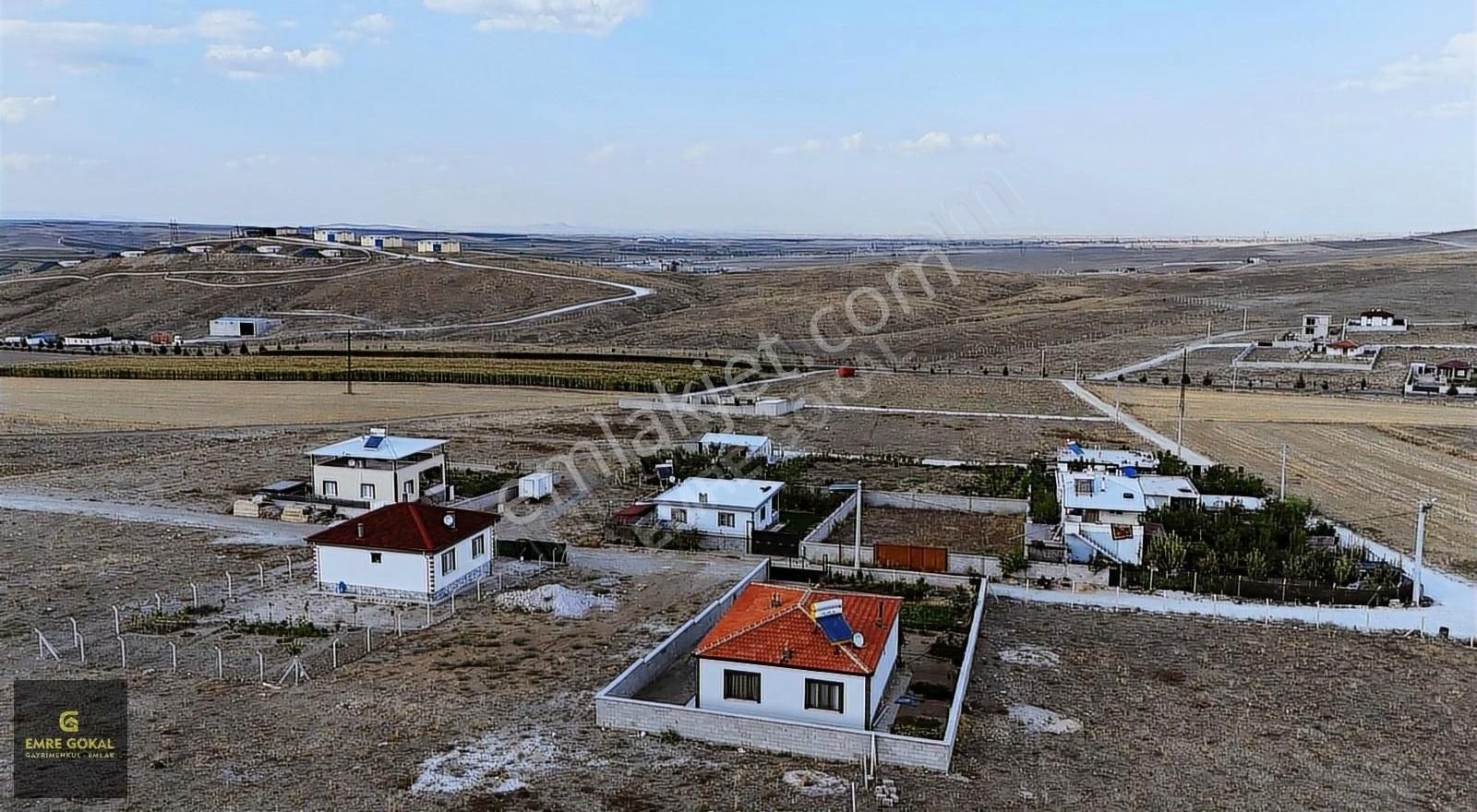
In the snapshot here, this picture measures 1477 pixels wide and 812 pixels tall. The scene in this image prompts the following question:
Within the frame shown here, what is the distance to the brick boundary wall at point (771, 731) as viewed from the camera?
51.0 feet

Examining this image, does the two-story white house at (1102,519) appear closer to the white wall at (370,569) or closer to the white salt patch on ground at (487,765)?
the white salt patch on ground at (487,765)

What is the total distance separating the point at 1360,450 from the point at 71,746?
1624 inches

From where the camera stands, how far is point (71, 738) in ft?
53.3

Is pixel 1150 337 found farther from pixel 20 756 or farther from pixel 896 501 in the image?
pixel 20 756

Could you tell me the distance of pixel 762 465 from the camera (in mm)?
36688

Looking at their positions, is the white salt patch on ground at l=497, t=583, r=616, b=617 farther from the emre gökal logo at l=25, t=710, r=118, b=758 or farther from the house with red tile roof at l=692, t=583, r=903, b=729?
the emre gökal logo at l=25, t=710, r=118, b=758

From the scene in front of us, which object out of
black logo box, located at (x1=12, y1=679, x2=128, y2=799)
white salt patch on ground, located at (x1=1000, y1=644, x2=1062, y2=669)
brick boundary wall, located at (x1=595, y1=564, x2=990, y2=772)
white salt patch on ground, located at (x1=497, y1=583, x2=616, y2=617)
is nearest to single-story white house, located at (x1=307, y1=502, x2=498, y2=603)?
white salt patch on ground, located at (x1=497, y1=583, x2=616, y2=617)

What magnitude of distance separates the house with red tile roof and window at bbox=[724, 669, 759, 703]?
0.05 feet

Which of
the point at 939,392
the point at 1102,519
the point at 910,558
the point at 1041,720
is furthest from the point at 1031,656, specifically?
the point at 939,392

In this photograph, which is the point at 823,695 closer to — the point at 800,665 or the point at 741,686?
the point at 800,665

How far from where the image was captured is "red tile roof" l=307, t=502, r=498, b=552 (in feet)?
76.6

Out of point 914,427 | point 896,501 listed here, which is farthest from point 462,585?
point 914,427

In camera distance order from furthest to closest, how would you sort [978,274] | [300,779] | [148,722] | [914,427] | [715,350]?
1. [978,274]
2. [715,350]
3. [914,427]
4. [148,722]
5. [300,779]

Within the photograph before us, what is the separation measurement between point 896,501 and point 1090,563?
834 cm
